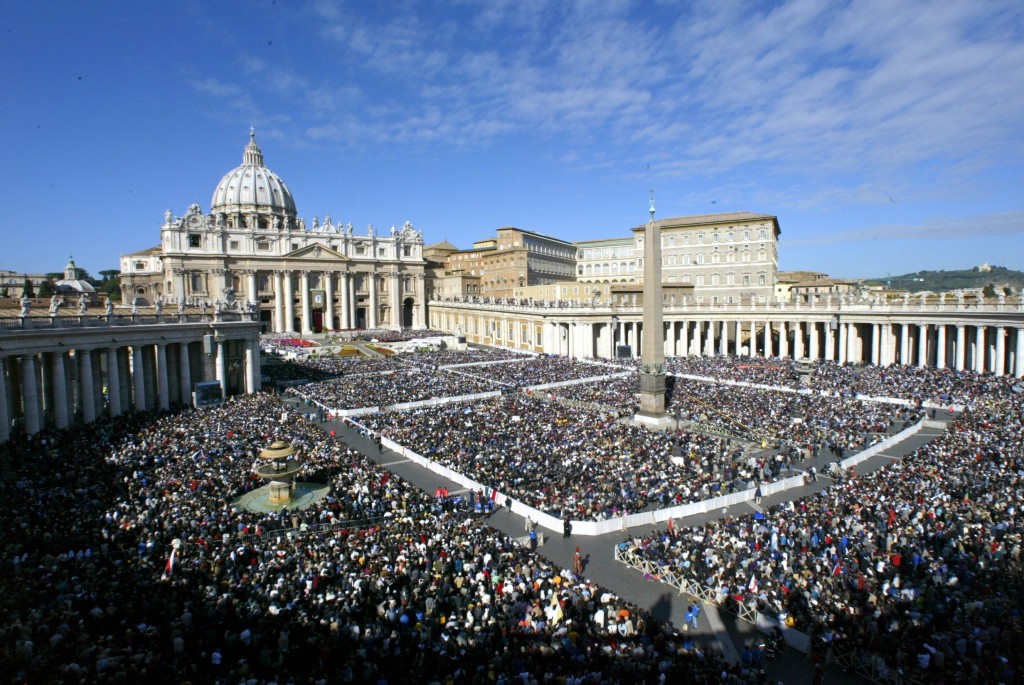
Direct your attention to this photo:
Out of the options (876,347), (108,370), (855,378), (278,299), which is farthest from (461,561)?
(278,299)

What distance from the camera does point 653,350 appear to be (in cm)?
3111

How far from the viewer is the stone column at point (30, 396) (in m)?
24.4

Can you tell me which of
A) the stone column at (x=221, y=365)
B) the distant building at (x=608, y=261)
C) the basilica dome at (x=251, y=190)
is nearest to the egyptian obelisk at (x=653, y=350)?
the stone column at (x=221, y=365)

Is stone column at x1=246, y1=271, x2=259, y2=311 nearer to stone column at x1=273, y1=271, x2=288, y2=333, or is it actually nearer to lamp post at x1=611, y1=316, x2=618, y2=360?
stone column at x1=273, y1=271, x2=288, y2=333

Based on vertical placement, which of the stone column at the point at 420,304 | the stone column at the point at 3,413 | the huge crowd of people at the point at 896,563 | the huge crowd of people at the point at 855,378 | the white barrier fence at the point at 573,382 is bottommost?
the huge crowd of people at the point at 896,563

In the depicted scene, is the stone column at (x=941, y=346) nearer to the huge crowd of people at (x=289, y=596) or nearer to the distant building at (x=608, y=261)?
the distant building at (x=608, y=261)

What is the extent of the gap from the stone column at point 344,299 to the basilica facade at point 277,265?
145 mm

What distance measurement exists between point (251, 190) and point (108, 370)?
7496cm

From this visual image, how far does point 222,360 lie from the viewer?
36375mm

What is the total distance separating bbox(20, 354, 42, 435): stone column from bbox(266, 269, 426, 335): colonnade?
175 feet

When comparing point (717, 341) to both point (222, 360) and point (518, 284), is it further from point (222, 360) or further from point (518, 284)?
point (222, 360)

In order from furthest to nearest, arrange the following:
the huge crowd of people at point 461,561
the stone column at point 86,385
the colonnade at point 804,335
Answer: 1. the colonnade at point 804,335
2. the stone column at point 86,385
3. the huge crowd of people at point 461,561

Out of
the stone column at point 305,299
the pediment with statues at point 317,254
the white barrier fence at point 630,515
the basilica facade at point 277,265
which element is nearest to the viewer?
the white barrier fence at point 630,515

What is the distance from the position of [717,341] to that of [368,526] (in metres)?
56.9
